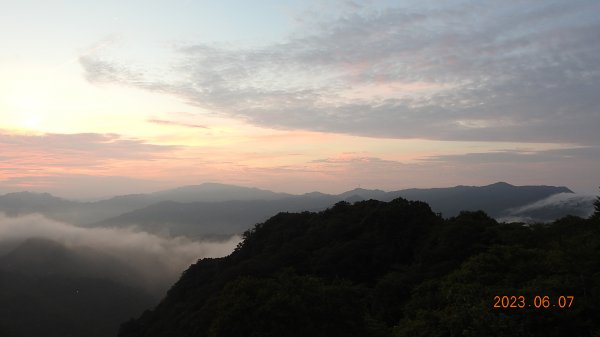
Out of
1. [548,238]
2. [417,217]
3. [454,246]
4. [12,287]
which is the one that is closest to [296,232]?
[417,217]

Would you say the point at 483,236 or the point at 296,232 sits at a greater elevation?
the point at 483,236

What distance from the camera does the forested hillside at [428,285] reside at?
51.6ft

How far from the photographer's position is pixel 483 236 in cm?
3472

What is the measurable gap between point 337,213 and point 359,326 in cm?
4997

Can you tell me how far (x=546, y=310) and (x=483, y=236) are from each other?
1972 cm

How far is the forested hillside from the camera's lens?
1574 centimetres

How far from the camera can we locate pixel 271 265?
53219mm

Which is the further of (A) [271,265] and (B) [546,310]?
(A) [271,265]

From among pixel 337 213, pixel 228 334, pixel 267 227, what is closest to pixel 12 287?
pixel 267 227

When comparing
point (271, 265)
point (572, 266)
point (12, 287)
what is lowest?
point (12, 287)

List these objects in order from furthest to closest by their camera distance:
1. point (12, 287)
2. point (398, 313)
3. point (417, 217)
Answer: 1. point (12, 287)
2. point (417, 217)
3. point (398, 313)

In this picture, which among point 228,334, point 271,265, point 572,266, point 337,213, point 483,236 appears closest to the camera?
point 228,334

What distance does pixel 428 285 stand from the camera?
26.7 metres

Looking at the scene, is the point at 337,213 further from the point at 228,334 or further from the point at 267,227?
the point at 228,334
